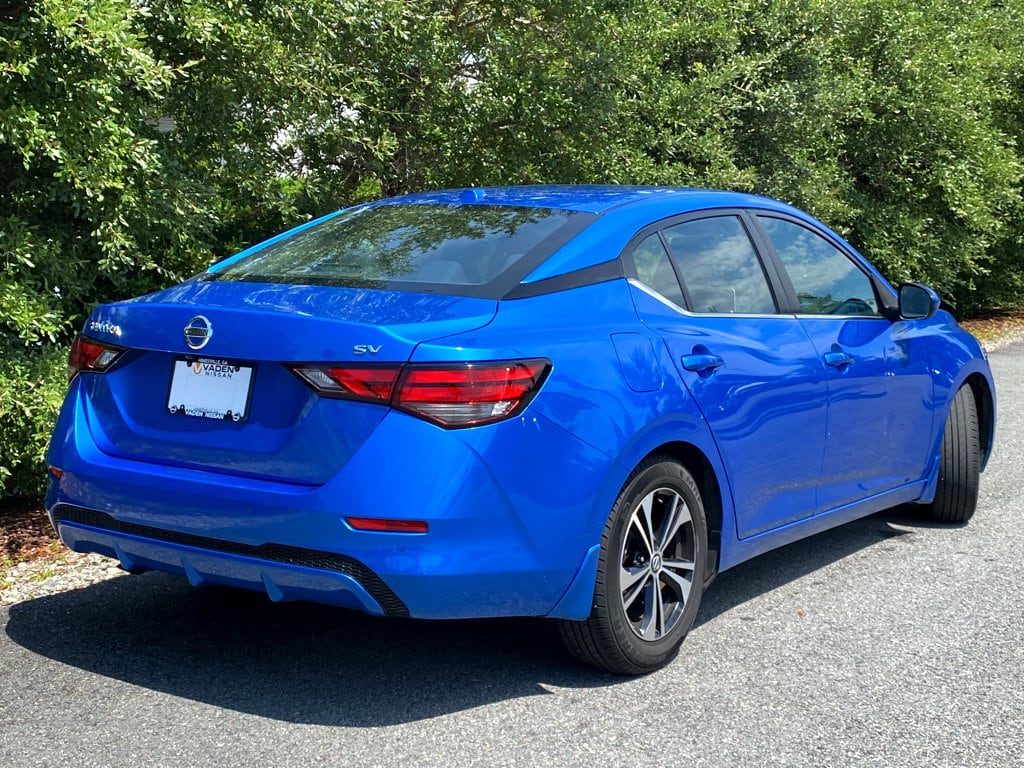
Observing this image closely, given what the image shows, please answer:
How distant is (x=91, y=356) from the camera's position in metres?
4.26

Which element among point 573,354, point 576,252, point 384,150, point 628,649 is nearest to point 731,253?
point 576,252

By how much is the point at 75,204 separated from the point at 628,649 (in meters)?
3.58

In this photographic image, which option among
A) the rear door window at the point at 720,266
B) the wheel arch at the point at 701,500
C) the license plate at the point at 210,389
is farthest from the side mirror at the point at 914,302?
the license plate at the point at 210,389

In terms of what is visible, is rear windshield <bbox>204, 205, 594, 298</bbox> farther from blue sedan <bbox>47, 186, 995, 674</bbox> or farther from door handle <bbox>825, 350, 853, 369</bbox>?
door handle <bbox>825, 350, 853, 369</bbox>

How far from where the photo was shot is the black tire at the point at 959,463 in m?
6.41

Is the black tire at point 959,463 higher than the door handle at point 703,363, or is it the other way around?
the door handle at point 703,363

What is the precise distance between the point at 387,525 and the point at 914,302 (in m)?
3.19

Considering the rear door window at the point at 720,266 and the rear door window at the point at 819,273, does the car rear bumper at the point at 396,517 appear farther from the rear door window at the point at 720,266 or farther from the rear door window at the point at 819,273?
the rear door window at the point at 819,273

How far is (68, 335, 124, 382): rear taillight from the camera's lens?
4172mm

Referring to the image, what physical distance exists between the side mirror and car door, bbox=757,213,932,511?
0.26 ft

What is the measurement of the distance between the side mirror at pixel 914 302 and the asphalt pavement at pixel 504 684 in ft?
3.91

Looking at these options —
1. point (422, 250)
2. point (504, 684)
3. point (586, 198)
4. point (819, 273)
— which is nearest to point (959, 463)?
point (819, 273)

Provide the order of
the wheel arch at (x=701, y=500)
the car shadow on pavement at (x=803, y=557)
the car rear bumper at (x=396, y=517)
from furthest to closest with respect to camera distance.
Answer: the car shadow on pavement at (x=803, y=557)
the wheel arch at (x=701, y=500)
the car rear bumper at (x=396, y=517)

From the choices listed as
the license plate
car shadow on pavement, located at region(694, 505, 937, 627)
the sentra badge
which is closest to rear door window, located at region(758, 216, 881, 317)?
car shadow on pavement, located at region(694, 505, 937, 627)
